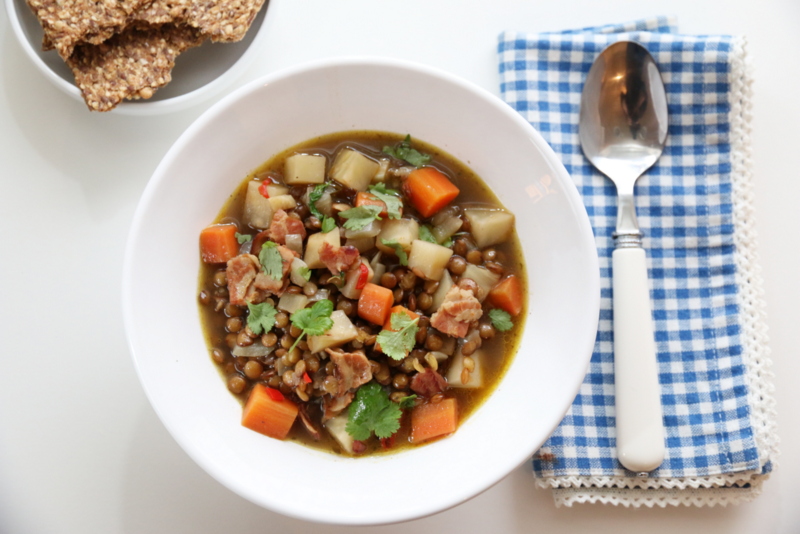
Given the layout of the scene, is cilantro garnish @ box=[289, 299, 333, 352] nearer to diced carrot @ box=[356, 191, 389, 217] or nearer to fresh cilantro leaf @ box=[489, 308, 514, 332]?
diced carrot @ box=[356, 191, 389, 217]

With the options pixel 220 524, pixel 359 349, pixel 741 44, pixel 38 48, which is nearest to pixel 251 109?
pixel 359 349

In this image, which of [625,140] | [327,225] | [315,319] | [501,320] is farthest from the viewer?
[625,140]

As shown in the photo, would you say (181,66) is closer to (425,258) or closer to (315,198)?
(315,198)

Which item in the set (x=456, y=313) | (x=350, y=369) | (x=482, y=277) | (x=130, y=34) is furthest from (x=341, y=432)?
(x=130, y=34)

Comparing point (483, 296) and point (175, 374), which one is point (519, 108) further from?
point (175, 374)

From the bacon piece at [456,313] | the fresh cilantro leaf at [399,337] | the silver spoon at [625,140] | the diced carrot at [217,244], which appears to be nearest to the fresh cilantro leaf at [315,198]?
the diced carrot at [217,244]

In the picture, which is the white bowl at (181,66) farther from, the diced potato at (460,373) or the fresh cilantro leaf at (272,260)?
the diced potato at (460,373)
